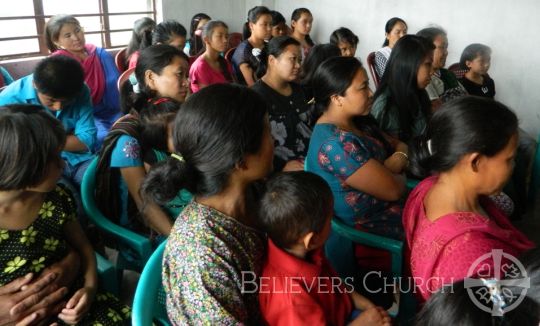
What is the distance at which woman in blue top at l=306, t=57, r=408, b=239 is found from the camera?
1475 mm

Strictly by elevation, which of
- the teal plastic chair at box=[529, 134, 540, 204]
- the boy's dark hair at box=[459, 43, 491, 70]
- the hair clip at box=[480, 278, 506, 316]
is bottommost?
the teal plastic chair at box=[529, 134, 540, 204]

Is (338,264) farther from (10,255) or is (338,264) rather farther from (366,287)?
(10,255)

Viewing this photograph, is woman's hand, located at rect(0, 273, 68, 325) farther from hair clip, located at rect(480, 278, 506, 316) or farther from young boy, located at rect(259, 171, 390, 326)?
hair clip, located at rect(480, 278, 506, 316)

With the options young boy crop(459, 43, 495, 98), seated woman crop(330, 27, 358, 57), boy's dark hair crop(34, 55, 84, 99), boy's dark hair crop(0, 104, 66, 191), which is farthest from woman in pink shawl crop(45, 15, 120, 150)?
young boy crop(459, 43, 495, 98)

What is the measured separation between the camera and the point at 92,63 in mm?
2889

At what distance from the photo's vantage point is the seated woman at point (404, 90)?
2.10 m

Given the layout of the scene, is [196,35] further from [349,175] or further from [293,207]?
[293,207]

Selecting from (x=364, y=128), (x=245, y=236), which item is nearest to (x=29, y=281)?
(x=245, y=236)

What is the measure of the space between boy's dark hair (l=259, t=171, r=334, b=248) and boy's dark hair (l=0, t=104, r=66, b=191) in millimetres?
542

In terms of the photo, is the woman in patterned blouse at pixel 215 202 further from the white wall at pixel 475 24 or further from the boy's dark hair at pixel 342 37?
the white wall at pixel 475 24

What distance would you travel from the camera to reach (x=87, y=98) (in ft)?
6.94

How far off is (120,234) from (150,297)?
0.50 m

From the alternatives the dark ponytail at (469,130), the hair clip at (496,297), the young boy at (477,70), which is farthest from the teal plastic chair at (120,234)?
the young boy at (477,70)

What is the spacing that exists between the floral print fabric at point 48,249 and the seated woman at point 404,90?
1402 millimetres
